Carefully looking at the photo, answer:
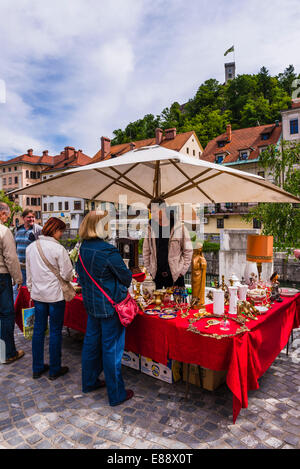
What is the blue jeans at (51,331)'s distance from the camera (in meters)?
3.38

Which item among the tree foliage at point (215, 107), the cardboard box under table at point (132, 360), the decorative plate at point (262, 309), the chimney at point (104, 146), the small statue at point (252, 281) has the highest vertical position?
the tree foliage at point (215, 107)

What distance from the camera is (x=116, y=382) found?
9.52 ft

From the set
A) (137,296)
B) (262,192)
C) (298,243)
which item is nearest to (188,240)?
(137,296)

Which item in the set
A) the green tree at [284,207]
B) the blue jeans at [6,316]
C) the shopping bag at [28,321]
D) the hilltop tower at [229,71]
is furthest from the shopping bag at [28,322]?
the hilltop tower at [229,71]

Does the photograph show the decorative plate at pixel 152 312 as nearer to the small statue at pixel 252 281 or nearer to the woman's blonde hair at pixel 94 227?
the woman's blonde hair at pixel 94 227

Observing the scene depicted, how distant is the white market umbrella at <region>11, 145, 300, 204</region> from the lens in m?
4.09

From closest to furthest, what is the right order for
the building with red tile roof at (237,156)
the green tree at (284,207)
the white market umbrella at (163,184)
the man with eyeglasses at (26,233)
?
the white market umbrella at (163,184)
the man with eyeglasses at (26,233)
the green tree at (284,207)
the building with red tile roof at (237,156)

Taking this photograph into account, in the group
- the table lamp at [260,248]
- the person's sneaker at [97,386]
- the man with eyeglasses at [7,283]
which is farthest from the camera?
the man with eyeglasses at [7,283]

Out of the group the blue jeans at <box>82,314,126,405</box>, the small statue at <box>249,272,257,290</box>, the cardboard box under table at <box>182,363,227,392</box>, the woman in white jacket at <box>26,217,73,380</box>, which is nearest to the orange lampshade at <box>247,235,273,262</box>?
the small statue at <box>249,272,257,290</box>

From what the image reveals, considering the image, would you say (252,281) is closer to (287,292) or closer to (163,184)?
(287,292)

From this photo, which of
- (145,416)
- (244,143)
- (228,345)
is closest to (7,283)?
(145,416)

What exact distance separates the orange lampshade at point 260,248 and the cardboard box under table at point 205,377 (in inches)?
Answer: 57.0

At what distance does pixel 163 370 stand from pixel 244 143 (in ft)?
109

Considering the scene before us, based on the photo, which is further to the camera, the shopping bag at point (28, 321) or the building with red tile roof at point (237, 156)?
the building with red tile roof at point (237, 156)
